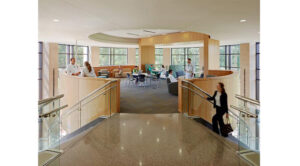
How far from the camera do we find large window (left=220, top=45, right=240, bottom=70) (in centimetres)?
1775

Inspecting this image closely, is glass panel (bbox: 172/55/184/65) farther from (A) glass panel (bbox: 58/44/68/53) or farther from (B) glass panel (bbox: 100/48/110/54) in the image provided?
(A) glass panel (bbox: 58/44/68/53)

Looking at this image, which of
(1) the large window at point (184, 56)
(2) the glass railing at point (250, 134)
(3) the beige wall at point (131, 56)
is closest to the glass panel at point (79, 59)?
(3) the beige wall at point (131, 56)

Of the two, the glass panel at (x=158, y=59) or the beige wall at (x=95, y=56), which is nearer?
the beige wall at (x=95, y=56)

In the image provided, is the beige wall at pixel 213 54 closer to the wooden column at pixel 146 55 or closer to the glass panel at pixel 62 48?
the wooden column at pixel 146 55

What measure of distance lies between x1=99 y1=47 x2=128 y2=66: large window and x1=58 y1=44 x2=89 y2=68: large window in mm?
1688

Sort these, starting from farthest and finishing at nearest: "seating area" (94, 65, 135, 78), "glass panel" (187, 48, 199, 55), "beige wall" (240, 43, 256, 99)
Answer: "glass panel" (187, 48, 199, 55)
"seating area" (94, 65, 135, 78)
"beige wall" (240, 43, 256, 99)

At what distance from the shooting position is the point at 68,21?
723 cm

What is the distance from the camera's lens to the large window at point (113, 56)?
2056 cm

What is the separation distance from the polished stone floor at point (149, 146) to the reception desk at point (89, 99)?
0.92m

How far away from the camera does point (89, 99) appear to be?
7090 millimetres

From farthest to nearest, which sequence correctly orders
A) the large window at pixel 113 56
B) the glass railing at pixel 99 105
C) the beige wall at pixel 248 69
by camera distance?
the large window at pixel 113 56
the beige wall at pixel 248 69
the glass railing at pixel 99 105

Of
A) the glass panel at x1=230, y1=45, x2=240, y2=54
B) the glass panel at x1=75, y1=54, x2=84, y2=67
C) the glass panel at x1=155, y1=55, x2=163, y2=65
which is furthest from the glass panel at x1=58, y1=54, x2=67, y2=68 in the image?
the glass panel at x1=230, y1=45, x2=240, y2=54

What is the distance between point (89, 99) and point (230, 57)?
15169 millimetres
